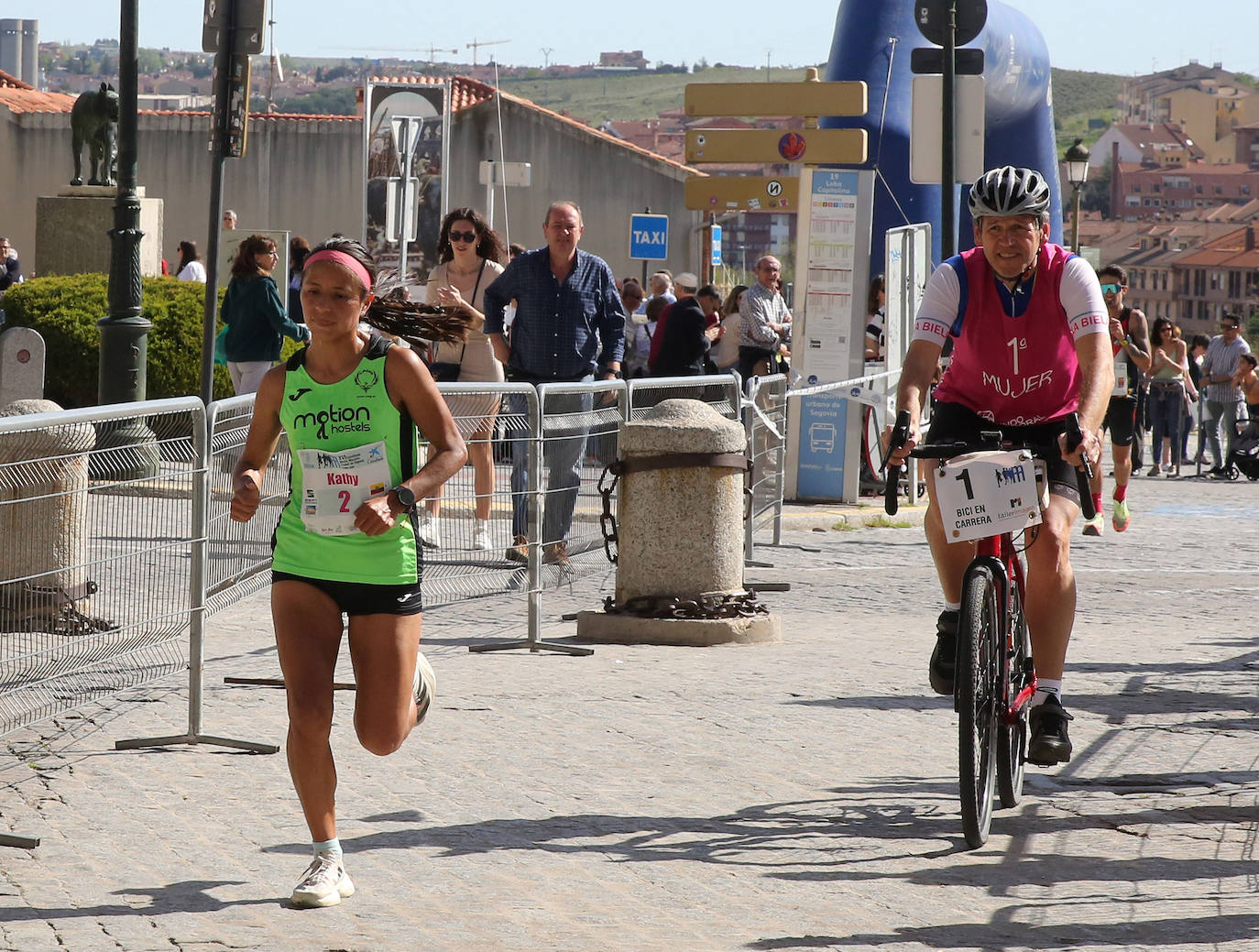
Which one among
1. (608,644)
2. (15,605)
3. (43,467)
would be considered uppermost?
(43,467)

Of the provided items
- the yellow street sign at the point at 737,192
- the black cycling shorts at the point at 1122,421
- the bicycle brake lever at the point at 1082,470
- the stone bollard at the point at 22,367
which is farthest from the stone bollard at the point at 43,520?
the yellow street sign at the point at 737,192

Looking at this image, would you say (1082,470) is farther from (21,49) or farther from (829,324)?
(21,49)

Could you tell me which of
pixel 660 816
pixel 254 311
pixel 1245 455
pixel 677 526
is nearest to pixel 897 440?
pixel 660 816

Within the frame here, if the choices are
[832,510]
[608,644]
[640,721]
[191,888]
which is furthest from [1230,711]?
[832,510]

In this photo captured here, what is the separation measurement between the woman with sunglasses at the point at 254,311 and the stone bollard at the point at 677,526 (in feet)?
17.3

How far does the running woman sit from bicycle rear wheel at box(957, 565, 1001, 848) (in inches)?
61.0

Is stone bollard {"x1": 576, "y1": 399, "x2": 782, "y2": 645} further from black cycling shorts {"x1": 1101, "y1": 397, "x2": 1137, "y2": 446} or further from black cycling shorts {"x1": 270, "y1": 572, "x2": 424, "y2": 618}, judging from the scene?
black cycling shorts {"x1": 1101, "y1": 397, "x2": 1137, "y2": 446}

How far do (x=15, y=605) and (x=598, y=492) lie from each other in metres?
4.39

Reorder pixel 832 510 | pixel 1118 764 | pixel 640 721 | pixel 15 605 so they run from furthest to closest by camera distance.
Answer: pixel 832 510 → pixel 640 721 → pixel 1118 764 → pixel 15 605

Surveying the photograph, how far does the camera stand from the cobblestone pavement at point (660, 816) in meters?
4.77

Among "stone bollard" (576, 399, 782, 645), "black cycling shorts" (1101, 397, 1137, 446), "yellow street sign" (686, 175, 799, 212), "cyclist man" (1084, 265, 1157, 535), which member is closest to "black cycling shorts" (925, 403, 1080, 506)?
"stone bollard" (576, 399, 782, 645)

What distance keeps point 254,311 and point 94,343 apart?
535cm

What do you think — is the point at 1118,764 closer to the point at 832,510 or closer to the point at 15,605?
the point at 15,605

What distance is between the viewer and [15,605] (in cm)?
548
